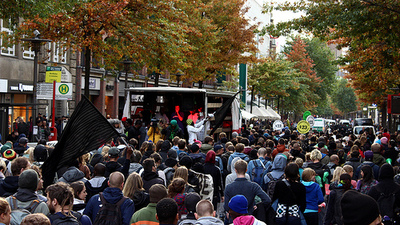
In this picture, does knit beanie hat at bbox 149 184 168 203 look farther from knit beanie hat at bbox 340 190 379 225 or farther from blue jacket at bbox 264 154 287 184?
blue jacket at bbox 264 154 287 184

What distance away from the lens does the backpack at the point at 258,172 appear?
1009 cm

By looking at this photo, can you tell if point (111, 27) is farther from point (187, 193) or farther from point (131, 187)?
point (187, 193)

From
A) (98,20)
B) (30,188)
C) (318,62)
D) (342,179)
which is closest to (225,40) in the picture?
(98,20)

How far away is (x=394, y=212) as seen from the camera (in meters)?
8.12

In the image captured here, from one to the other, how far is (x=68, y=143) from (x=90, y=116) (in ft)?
1.67

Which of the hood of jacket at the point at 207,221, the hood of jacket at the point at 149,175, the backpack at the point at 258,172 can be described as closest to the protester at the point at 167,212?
the hood of jacket at the point at 207,221

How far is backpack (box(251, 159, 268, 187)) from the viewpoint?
33.1 ft

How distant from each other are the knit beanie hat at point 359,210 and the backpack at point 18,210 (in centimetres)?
336

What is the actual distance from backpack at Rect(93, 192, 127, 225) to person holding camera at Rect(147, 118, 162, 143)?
9.37 m

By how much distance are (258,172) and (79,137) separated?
12.2 feet

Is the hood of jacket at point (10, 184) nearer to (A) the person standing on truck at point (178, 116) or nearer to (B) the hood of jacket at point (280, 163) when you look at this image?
(B) the hood of jacket at point (280, 163)

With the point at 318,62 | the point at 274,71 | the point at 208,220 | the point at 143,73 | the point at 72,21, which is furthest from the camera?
the point at 318,62

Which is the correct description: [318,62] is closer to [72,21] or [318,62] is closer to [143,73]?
Answer: [143,73]

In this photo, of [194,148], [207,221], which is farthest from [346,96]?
[207,221]
